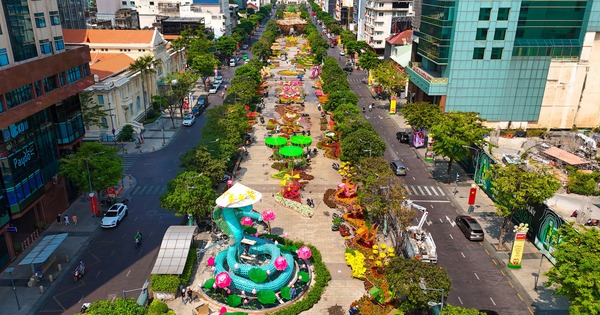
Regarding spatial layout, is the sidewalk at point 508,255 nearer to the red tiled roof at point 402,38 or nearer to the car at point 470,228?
the car at point 470,228

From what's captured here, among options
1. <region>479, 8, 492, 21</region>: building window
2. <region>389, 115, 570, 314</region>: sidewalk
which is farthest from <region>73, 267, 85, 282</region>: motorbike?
<region>479, 8, 492, 21</region>: building window

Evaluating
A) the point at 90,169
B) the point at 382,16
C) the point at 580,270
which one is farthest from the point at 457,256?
the point at 382,16

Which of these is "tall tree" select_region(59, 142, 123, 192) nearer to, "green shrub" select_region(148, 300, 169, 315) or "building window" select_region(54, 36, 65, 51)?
"building window" select_region(54, 36, 65, 51)

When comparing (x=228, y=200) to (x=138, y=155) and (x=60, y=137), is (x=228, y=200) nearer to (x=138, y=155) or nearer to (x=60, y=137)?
(x=60, y=137)

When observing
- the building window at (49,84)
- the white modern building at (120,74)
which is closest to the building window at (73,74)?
the building window at (49,84)

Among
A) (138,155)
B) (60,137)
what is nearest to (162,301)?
(60,137)

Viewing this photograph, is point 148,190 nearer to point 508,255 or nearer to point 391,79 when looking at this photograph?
point 508,255
